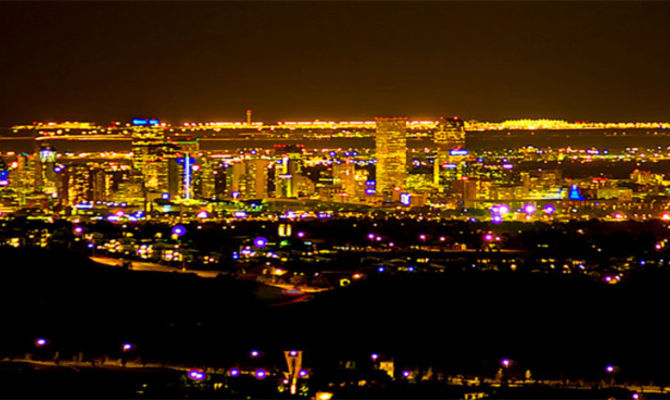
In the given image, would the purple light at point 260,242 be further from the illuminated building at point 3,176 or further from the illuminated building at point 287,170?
the illuminated building at point 287,170

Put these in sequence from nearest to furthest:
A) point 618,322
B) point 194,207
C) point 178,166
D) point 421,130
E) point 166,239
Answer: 1. point 618,322
2. point 166,239
3. point 194,207
4. point 178,166
5. point 421,130

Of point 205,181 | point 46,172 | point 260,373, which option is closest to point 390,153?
point 205,181

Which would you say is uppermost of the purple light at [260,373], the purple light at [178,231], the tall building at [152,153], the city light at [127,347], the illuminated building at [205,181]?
the tall building at [152,153]

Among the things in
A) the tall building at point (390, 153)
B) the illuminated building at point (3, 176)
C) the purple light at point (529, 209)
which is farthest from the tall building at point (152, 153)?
the purple light at point (529, 209)

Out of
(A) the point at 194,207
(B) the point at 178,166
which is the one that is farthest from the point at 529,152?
(A) the point at 194,207

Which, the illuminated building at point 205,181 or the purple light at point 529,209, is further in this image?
the illuminated building at point 205,181

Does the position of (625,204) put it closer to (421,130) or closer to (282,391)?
(421,130)

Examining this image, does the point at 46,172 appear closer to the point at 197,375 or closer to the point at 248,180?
the point at 248,180
